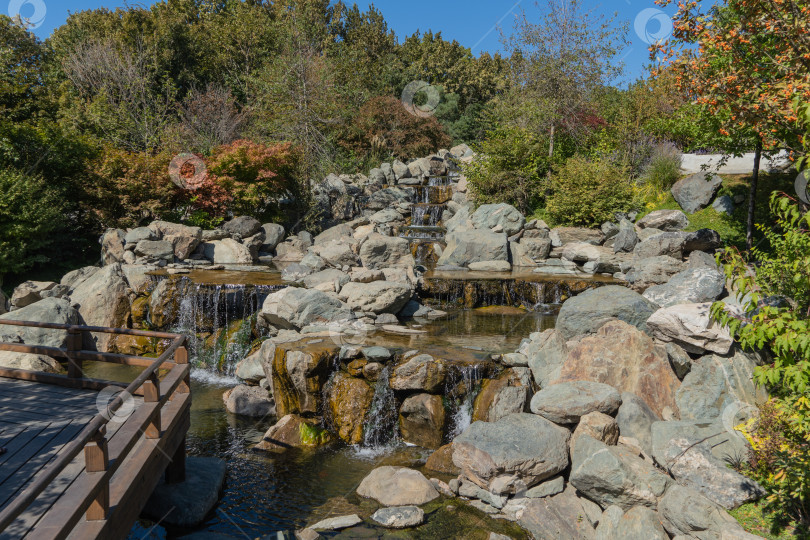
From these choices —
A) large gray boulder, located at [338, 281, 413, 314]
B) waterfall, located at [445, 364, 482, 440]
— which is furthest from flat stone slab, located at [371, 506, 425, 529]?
large gray boulder, located at [338, 281, 413, 314]

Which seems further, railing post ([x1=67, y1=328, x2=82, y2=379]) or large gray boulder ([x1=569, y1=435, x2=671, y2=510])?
railing post ([x1=67, y1=328, x2=82, y2=379])

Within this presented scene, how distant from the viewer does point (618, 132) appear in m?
21.9

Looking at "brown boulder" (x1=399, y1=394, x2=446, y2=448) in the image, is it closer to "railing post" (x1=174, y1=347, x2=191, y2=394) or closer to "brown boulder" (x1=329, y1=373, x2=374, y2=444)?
"brown boulder" (x1=329, y1=373, x2=374, y2=444)

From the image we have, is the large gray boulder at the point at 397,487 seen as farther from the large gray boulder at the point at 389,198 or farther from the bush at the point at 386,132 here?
the bush at the point at 386,132

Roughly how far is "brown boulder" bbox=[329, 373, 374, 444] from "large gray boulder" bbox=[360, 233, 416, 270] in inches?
259

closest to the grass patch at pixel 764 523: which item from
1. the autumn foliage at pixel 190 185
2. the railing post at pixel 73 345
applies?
the railing post at pixel 73 345

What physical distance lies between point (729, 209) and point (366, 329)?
1238 centimetres

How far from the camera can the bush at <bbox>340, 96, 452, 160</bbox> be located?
94.9 feet

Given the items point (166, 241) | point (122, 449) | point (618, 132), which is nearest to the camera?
point (122, 449)

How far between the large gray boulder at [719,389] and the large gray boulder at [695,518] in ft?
5.72

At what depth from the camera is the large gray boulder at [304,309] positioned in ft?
37.6

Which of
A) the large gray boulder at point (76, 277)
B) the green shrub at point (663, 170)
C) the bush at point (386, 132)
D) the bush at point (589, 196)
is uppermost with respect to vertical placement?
the bush at point (386, 132)

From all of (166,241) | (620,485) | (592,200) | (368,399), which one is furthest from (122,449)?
(592,200)

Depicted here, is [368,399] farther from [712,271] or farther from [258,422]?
[712,271]
